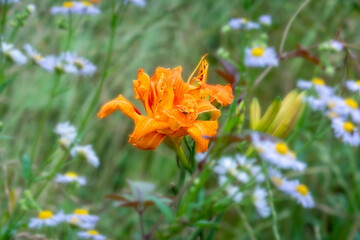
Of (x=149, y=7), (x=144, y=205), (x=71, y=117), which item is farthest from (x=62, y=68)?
(x=149, y=7)

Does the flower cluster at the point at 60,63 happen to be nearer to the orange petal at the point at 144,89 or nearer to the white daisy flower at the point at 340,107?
the orange petal at the point at 144,89

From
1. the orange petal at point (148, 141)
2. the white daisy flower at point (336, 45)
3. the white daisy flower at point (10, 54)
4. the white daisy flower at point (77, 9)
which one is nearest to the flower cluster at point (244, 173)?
the orange petal at point (148, 141)

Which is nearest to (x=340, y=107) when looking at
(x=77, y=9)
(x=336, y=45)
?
(x=336, y=45)

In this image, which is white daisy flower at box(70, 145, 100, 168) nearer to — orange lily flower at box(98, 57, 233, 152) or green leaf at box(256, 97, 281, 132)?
orange lily flower at box(98, 57, 233, 152)

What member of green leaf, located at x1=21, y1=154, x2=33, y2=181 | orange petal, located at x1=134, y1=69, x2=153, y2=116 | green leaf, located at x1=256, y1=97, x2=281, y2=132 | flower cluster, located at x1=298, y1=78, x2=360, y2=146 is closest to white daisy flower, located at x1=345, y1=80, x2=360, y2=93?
flower cluster, located at x1=298, y1=78, x2=360, y2=146

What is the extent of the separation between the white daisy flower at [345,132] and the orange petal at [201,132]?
0.32 metres

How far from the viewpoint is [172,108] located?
0.80 meters

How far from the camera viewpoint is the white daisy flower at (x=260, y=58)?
1.03 metres

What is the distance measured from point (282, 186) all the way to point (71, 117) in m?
1.67

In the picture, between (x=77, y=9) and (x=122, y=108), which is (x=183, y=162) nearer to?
(x=122, y=108)

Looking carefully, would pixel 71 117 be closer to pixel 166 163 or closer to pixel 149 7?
pixel 166 163

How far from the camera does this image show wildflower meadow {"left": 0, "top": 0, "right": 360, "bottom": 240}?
0.81 m

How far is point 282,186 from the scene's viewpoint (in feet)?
2.60

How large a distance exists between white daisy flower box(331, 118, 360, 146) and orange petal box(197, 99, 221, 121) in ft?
0.94
